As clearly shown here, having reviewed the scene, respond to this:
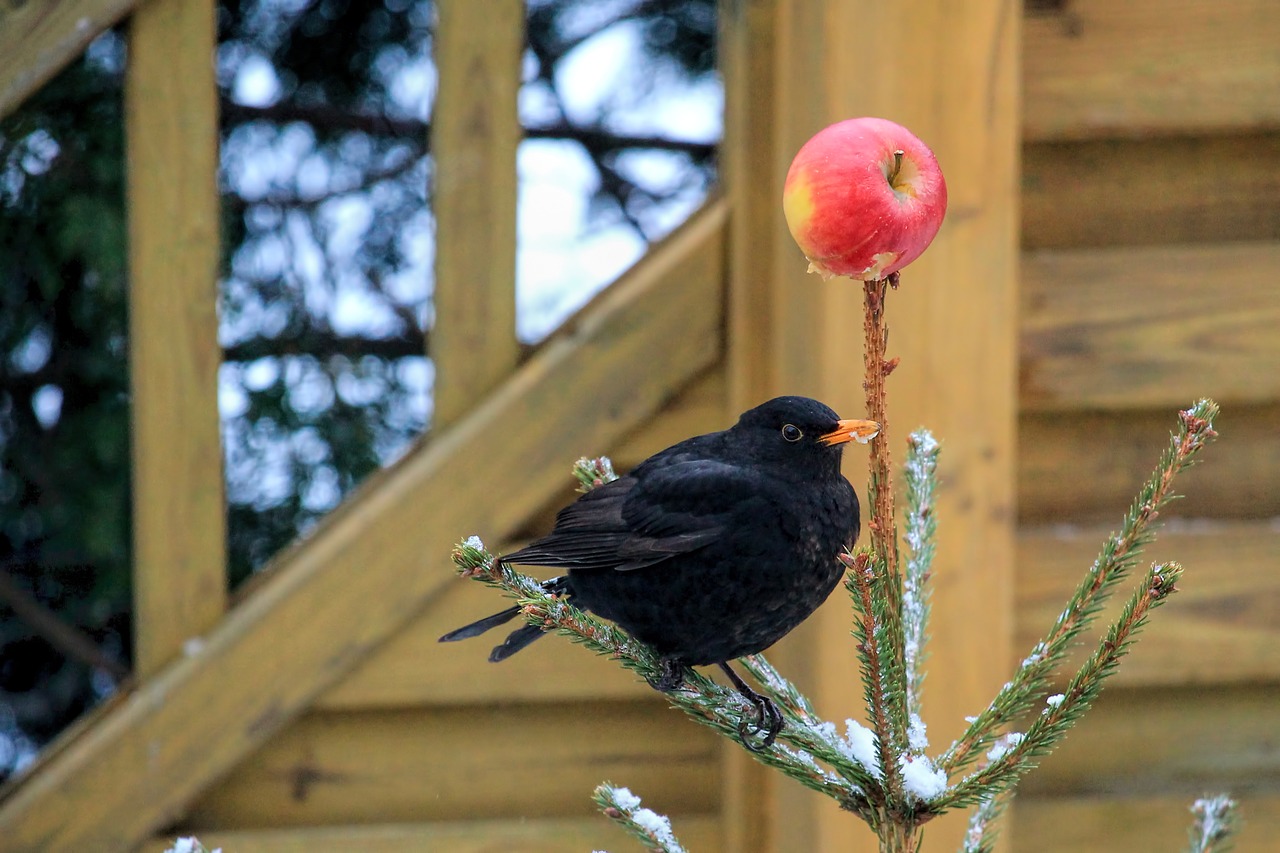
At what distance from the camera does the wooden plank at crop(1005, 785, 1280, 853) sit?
67.7 inches

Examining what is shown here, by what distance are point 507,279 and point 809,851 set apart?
0.94 m

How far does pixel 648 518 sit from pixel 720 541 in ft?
0.28

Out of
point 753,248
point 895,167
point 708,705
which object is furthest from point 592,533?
point 753,248

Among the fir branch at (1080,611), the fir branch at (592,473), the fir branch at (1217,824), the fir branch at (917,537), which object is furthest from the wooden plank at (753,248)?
the fir branch at (1217,824)

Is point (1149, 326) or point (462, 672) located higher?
point (1149, 326)

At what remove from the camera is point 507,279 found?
5.70ft

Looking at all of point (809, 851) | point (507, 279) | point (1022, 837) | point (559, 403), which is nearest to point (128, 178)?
point (507, 279)

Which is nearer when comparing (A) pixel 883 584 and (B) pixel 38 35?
(A) pixel 883 584

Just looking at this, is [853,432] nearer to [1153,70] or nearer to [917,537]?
[917,537]

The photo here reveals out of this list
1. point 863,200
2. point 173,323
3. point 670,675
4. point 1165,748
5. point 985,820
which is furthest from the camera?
point 1165,748

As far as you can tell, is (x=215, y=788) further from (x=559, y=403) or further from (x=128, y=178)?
(x=128, y=178)

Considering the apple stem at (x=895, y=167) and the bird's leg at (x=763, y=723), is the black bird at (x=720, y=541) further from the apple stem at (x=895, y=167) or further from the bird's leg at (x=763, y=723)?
the apple stem at (x=895, y=167)

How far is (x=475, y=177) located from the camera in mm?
1725

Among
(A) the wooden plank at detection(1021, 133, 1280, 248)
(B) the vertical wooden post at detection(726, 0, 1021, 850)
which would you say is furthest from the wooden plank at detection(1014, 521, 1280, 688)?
(A) the wooden plank at detection(1021, 133, 1280, 248)
